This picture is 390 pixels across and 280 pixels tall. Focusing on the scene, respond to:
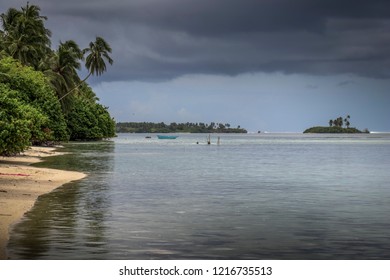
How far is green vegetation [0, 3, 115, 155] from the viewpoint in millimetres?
33844

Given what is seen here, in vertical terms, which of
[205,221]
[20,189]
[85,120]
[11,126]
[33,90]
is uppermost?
[33,90]

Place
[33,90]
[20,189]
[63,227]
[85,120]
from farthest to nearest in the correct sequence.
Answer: [85,120] < [33,90] < [20,189] < [63,227]

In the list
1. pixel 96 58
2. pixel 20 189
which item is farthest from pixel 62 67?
pixel 20 189

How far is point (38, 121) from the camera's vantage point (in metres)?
47.2

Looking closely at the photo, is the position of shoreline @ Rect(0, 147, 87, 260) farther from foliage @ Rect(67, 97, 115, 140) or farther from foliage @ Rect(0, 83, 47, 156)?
foliage @ Rect(67, 97, 115, 140)

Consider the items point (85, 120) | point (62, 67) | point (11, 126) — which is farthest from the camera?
point (85, 120)

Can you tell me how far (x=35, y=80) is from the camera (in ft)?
206

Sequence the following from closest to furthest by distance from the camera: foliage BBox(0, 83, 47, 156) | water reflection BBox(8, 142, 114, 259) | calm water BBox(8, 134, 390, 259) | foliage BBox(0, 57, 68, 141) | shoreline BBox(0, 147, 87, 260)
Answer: water reflection BBox(8, 142, 114, 259) → calm water BBox(8, 134, 390, 259) → shoreline BBox(0, 147, 87, 260) → foliage BBox(0, 83, 47, 156) → foliage BBox(0, 57, 68, 141)

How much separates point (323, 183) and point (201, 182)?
6.47 m

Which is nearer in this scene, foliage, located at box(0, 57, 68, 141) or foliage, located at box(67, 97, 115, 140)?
foliage, located at box(0, 57, 68, 141)

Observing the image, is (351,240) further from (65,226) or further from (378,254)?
(65,226)

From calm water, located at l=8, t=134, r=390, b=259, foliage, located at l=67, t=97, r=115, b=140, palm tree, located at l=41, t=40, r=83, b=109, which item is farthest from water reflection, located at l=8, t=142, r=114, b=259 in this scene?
foliage, located at l=67, t=97, r=115, b=140

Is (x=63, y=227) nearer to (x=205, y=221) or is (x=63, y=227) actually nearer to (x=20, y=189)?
(x=205, y=221)
